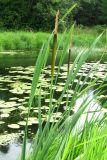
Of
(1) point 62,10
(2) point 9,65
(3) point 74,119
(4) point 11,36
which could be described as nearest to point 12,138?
(3) point 74,119

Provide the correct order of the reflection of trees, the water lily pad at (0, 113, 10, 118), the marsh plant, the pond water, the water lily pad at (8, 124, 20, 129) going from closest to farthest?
1. the marsh plant
2. the reflection of trees
3. the pond water
4. the water lily pad at (8, 124, 20, 129)
5. the water lily pad at (0, 113, 10, 118)

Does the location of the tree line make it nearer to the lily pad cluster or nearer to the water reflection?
the lily pad cluster

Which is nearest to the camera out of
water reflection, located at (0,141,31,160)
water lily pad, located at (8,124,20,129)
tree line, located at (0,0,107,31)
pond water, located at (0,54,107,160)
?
water reflection, located at (0,141,31,160)

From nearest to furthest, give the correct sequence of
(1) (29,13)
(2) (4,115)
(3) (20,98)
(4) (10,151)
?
(4) (10,151) < (2) (4,115) < (3) (20,98) < (1) (29,13)

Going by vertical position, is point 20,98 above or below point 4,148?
below

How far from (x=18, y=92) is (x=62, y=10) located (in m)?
16.2

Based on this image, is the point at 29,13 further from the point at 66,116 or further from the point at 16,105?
the point at 66,116

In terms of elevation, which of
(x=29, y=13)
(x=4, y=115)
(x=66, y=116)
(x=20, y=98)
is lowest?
(x=29, y=13)

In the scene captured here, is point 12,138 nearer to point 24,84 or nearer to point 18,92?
point 18,92

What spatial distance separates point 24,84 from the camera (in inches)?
283

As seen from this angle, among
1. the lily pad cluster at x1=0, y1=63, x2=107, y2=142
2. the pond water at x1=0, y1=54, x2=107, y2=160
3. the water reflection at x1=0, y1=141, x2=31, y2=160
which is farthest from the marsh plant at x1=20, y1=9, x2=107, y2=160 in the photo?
the water reflection at x1=0, y1=141, x2=31, y2=160

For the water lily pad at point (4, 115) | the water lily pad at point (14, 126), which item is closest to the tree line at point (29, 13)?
the water lily pad at point (4, 115)

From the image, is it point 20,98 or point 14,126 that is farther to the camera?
point 20,98

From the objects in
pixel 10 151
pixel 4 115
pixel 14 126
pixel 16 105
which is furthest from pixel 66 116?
pixel 16 105
